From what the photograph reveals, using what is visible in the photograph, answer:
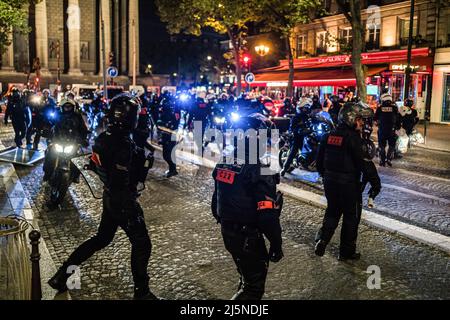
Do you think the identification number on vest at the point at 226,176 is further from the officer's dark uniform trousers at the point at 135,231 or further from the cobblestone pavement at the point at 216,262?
the cobblestone pavement at the point at 216,262

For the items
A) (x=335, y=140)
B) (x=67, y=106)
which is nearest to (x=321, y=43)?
(x=67, y=106)

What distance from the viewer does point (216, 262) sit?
5469 mm

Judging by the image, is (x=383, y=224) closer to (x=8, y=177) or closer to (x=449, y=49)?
(x=8, y=177)

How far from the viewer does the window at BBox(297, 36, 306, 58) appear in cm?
3900

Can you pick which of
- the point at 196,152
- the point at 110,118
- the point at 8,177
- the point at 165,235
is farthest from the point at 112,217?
the point at 196,152

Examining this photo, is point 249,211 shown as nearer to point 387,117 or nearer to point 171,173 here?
point 171,173

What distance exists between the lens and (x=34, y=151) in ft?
47.0

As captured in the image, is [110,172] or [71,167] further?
[71,167]

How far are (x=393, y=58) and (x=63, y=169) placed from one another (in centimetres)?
2496

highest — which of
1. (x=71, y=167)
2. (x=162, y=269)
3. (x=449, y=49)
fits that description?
(x=449, y=49)

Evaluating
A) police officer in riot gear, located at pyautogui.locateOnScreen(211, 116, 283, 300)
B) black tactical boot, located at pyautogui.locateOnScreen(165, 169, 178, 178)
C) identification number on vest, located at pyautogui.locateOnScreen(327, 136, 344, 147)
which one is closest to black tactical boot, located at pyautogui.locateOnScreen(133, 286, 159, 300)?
police officer in riot gear, located at pyautogui.locateOnScreen(211, 116, 283, 300)

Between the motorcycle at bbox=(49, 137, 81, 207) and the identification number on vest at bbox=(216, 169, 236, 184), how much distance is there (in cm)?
487

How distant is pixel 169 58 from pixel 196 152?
74554mm

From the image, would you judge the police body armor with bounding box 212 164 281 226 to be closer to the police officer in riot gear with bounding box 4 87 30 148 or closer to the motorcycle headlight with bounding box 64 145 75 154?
the motorcycle headlight with bounding box 64 145 75 154
